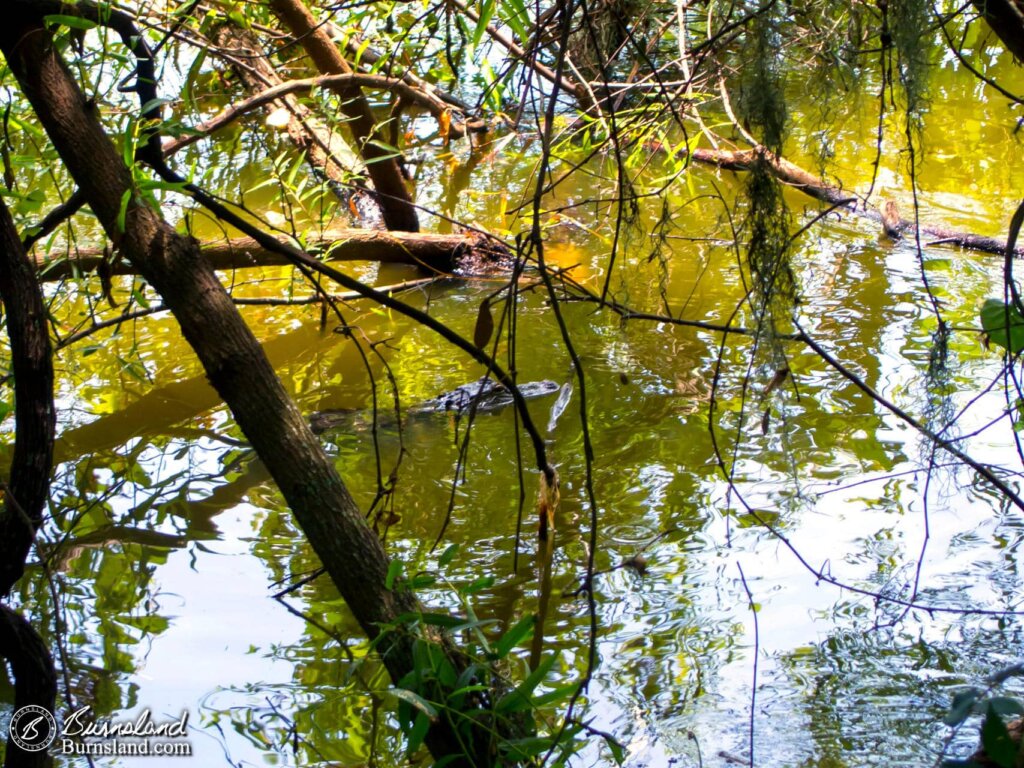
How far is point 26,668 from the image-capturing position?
2.19 metres

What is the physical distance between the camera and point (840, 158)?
24.4ft

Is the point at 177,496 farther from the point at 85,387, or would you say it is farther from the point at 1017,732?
the point at 1017,732

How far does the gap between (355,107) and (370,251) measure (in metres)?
0.85

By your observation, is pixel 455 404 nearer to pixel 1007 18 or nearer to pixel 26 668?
pixel 26 668

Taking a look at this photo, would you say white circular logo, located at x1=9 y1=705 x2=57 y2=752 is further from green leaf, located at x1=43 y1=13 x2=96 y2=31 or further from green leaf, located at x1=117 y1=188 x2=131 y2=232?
green leaf, located at x1=43 y1=13 x2=96 y2=31

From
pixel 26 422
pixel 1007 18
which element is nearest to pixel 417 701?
pixel 26 422

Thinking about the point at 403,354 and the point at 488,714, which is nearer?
the point at 488,714

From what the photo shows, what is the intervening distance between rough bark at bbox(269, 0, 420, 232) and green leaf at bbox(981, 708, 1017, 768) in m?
3.92

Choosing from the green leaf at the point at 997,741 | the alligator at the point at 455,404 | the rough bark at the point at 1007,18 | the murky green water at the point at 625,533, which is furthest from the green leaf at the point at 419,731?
Result: the alligator at the point at 455,404

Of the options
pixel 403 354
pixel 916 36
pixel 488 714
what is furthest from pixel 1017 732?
pixel 403 354

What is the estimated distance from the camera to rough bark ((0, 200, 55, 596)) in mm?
2322

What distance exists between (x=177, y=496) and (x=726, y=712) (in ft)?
8.74

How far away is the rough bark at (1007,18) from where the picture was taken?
2098 millimetres

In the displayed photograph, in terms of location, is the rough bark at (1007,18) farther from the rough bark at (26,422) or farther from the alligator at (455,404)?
the alligator at (455,404)
